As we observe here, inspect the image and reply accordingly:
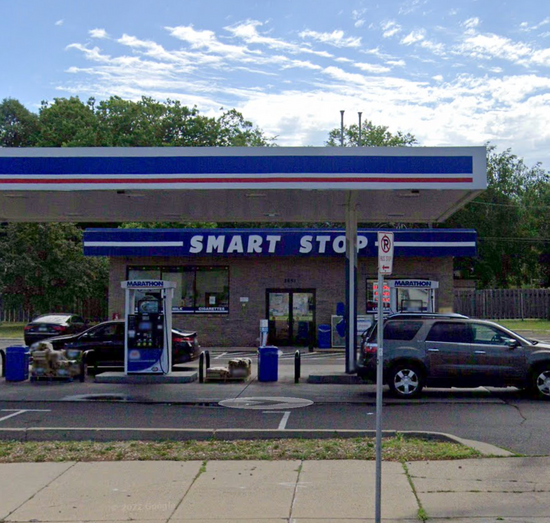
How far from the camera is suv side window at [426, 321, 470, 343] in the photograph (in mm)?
15406

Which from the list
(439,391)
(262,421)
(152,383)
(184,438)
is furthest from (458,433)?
(152,383)

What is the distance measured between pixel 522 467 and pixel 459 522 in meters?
2.40

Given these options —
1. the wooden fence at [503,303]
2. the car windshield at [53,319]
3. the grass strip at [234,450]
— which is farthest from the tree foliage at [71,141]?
the grass strip at [234,450]

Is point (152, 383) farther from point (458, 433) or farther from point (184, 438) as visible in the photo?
point (458, 433)

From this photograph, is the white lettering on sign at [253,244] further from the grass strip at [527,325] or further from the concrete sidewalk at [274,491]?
the concrete sidewalk at [274,491]

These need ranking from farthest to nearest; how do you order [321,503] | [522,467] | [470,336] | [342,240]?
[342,240], [470,336], [522,467], [321,503]

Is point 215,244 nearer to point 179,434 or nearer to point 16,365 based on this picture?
point 16,365

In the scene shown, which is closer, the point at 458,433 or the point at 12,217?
the point at 458,433

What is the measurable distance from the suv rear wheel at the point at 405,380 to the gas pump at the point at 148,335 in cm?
587

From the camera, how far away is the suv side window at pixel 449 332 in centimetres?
1541

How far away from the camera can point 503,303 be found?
47750mm

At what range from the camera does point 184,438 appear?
35.8 ft

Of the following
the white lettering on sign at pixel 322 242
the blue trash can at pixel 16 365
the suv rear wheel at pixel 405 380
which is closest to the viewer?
the suv rear wheel at pixel 405 380

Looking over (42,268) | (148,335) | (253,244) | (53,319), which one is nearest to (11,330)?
(42,268)
